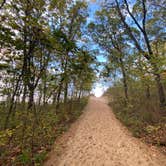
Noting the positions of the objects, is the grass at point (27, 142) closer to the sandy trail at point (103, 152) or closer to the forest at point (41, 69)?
the forest at point (41, 69)

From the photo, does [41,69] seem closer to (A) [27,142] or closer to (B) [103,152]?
(A) [27,142]

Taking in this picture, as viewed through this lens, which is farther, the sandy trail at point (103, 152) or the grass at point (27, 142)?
the sandy trail at point (103, 152)

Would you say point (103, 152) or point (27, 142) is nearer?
point (103, 152)

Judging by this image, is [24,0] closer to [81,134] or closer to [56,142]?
[56,142]

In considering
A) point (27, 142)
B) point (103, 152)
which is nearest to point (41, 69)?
point (27, 142)

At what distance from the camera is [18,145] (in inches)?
218

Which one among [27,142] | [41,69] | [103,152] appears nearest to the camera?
[41,69]

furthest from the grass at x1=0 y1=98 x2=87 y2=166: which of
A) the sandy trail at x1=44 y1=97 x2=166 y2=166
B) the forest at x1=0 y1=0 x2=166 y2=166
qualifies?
the sandy trail at x1=44 y1=97 x2=166 y2=166

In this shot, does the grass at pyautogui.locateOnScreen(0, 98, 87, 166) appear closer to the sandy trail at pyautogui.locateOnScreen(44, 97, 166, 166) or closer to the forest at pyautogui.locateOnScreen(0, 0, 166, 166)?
the forest at pyautogui.locateOnScreen(0, 0, 166, 166)

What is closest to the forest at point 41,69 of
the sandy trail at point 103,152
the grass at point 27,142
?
the grass at point 27,142

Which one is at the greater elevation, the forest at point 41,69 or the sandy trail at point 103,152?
the forest at point 41,69

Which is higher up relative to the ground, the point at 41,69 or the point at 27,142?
the point at 41,69

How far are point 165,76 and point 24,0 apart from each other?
592 cm

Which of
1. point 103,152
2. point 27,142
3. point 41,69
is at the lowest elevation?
point 103,152
